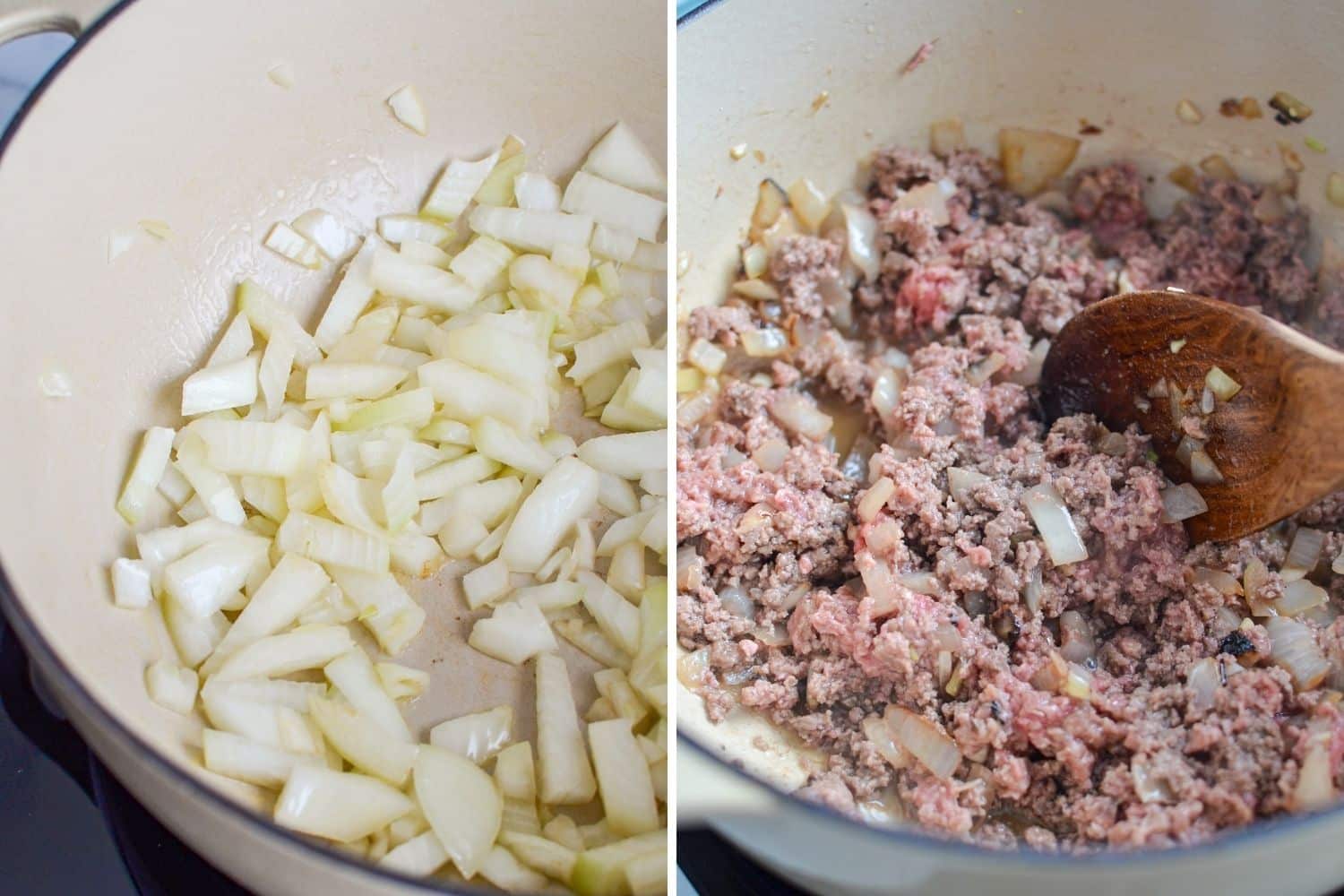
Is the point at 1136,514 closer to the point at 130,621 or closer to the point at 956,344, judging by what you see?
the point at 956,344

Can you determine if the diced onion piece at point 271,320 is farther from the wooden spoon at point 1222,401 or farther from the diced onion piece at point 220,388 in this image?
the wooden spoon at point 1222,401

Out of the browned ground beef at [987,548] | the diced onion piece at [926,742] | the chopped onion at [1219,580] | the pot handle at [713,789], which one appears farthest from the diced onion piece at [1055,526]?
the pot handle at [713,789]

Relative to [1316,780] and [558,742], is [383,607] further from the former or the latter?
[1316,780]

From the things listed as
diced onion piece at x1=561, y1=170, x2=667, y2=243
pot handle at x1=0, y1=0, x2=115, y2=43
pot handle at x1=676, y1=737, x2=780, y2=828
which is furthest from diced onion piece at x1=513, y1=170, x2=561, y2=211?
pot handle at x1=676, y1=737, x2=780, y2=828

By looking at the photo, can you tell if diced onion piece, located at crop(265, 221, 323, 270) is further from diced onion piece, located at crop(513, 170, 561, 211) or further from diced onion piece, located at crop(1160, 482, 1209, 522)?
diced onion piece, located at crop(1160, 482, 1209, 522)

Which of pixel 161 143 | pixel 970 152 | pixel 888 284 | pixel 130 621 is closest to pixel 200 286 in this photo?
pixel 161 143
